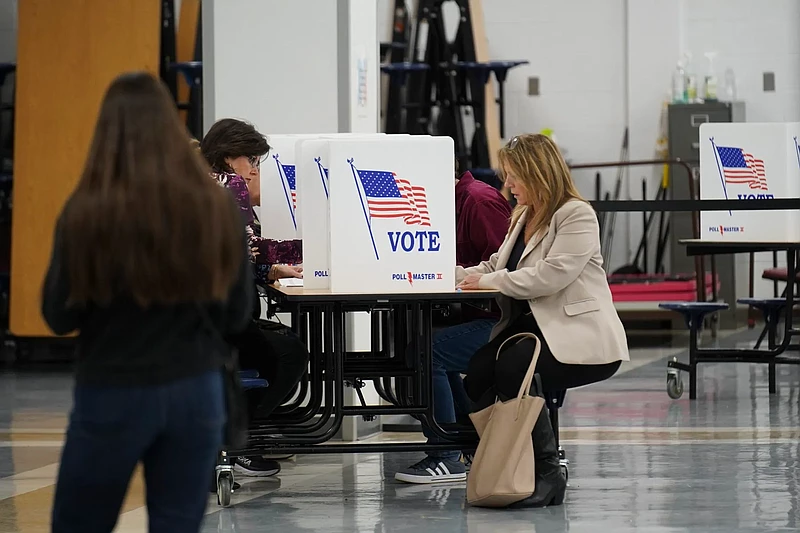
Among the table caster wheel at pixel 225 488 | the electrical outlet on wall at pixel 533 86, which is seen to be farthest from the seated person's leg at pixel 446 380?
the electrical outlet on wall at pixel 533 86

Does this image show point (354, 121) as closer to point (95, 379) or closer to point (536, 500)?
point (536, 500)

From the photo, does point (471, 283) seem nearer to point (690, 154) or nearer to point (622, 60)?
point (690, 154)

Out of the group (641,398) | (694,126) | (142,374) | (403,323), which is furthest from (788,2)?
(142,374)

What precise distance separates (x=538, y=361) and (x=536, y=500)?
1.39ft

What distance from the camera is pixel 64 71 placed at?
8172 mm

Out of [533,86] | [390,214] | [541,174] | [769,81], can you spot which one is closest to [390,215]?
[390,214]

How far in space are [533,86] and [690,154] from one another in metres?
1.53

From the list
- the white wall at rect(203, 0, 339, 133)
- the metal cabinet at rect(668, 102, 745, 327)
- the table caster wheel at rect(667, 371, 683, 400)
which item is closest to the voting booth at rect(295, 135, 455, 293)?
the white wall at rect(203, 0, 339, 133)

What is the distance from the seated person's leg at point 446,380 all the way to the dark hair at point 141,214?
2311 mm

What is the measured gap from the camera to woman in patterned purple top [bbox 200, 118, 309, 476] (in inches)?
162

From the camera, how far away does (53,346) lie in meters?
9.27

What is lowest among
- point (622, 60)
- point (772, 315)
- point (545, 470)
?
point (545, 470)

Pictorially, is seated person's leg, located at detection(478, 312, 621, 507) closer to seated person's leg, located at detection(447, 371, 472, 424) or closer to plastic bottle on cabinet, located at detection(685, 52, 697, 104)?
seated person's leg, located at detection(447, 371, 472, 424)

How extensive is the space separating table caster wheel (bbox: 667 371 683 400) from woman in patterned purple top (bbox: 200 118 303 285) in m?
2.84
